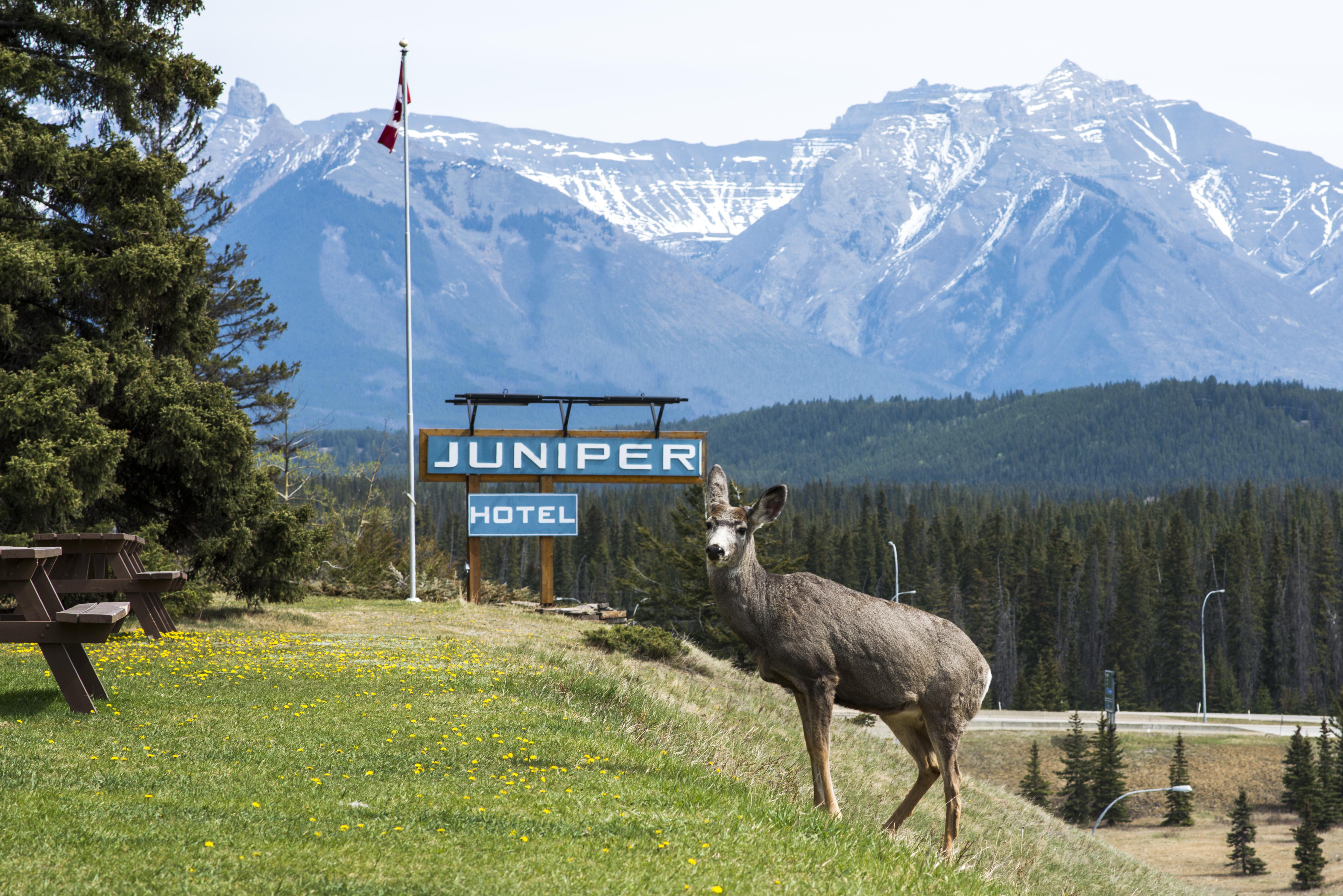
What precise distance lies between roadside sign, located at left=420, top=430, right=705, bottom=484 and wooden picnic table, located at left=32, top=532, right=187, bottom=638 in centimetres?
1959

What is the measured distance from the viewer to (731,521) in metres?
9.52

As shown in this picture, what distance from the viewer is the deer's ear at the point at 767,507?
9484 millimetres

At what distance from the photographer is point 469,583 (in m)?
35.3

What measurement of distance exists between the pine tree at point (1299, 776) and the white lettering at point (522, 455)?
149 feet

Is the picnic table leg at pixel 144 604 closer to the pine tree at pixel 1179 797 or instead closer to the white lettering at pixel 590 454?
the white lettering at pixel 590 454

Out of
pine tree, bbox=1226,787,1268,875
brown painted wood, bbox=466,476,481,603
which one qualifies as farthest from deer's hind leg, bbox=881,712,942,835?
pine tree, bbox=1226,787,1268,875

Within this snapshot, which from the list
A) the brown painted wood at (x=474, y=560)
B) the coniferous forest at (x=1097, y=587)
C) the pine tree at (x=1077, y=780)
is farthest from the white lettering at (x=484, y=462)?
the coniferous forest at (x=1097, y=587)

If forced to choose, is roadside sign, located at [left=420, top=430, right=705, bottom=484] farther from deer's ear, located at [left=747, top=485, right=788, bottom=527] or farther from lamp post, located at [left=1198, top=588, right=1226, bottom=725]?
lamp post, located at [left=1198, top=588, right=1226, bottom=725]

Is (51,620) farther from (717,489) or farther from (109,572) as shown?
(717,489)

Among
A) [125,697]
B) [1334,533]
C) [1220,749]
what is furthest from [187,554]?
[1334,533]

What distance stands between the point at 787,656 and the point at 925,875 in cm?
222

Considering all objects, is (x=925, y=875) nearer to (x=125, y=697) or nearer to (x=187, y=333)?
(x=125, y=697)

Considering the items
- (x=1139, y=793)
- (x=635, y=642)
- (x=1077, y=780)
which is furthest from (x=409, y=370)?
(x=1077, y=780)

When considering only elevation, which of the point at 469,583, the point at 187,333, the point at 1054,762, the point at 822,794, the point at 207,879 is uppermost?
the point at 187,333
